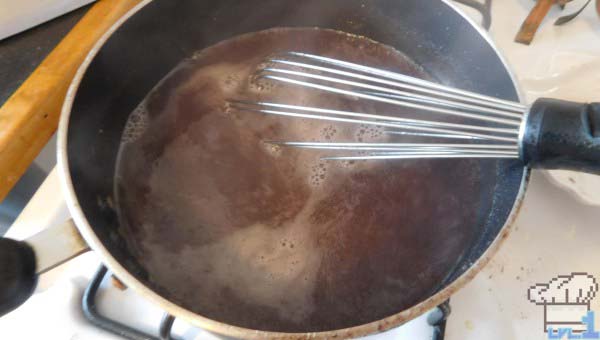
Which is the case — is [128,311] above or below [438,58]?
below

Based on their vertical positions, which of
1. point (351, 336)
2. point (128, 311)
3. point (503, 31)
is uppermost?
point (503, 31)

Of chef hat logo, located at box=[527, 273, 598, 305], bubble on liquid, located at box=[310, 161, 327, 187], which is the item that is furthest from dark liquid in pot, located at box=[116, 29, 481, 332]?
chef hat logo, located at box=[527, 273, 598, 305]

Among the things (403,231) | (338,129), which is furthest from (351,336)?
(338,129)

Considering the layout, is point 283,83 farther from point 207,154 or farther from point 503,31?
point 503,31

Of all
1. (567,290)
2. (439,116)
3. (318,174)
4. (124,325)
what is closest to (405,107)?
(439,116)

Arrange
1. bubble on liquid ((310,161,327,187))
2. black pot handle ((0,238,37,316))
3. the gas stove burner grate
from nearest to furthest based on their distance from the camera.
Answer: black pot handle ((0,238,37,316)), the gas stove burner grate, bubble on liquid ((310,161,327,187))

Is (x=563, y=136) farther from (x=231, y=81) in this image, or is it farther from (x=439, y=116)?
(x=231, y=81)

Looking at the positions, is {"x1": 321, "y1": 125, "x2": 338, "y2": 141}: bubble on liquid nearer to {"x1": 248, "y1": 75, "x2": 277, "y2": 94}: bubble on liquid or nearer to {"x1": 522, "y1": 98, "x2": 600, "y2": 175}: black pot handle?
{"x1": 248, "y1": 75, "x2": 277, "y2": 94}: bubble on liquid

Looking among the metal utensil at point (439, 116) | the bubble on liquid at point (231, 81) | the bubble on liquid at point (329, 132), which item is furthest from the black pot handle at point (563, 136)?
the bubble on liquid at point (231, 81)
